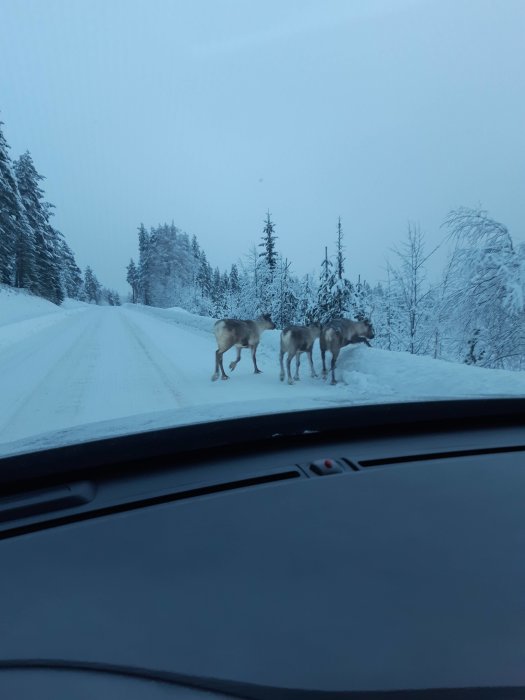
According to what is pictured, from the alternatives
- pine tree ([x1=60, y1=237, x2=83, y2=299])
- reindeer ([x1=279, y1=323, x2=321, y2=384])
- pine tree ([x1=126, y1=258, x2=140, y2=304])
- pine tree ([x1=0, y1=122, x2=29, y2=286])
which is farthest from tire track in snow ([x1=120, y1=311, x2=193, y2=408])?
pine tree ([x1=126, y1=258, x2=140, y2=304])

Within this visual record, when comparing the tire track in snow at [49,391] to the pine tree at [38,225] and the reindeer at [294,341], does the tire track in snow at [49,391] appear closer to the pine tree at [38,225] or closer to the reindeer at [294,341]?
the reindeer at [294,341]

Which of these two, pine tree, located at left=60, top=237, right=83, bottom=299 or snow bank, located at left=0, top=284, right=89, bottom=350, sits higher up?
pine tree, located at left=60, top=237, right=83, bottom=299

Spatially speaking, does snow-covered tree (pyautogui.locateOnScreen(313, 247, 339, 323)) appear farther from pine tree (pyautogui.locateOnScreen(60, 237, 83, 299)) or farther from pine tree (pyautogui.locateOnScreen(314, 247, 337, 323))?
pine tree (pyautogui.locateOnScreen(60, 237, 83, 299))

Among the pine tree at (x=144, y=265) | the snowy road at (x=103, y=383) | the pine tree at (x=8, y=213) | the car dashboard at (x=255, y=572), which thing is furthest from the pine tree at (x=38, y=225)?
the car dashboard at (x=255, y=572)

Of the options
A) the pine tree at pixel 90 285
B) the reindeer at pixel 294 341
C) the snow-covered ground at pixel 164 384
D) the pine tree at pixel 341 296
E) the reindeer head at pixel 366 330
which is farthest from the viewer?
the pine tree at pixel 90 285

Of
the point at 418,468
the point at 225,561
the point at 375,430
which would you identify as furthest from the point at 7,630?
the point at 375,430

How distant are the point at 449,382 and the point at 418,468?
6.06m

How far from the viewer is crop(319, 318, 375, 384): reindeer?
11.0m

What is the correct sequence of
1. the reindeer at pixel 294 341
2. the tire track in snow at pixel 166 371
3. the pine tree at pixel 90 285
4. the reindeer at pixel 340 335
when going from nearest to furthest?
1. the tire track in snow at pixel 166 371
2. the reindeer at pixel 294 341
3. the reindeer at pixel 340 335
4. the pine tree at pixel 90 285

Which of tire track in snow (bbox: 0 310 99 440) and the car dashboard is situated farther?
tire track in snow (bbox: 0 310 99 440)

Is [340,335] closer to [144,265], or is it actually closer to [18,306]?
[18,306]

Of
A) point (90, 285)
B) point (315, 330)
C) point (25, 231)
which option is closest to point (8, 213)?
point (25, 231)

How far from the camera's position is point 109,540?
63.7 inches

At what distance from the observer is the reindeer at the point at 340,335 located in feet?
36.1
